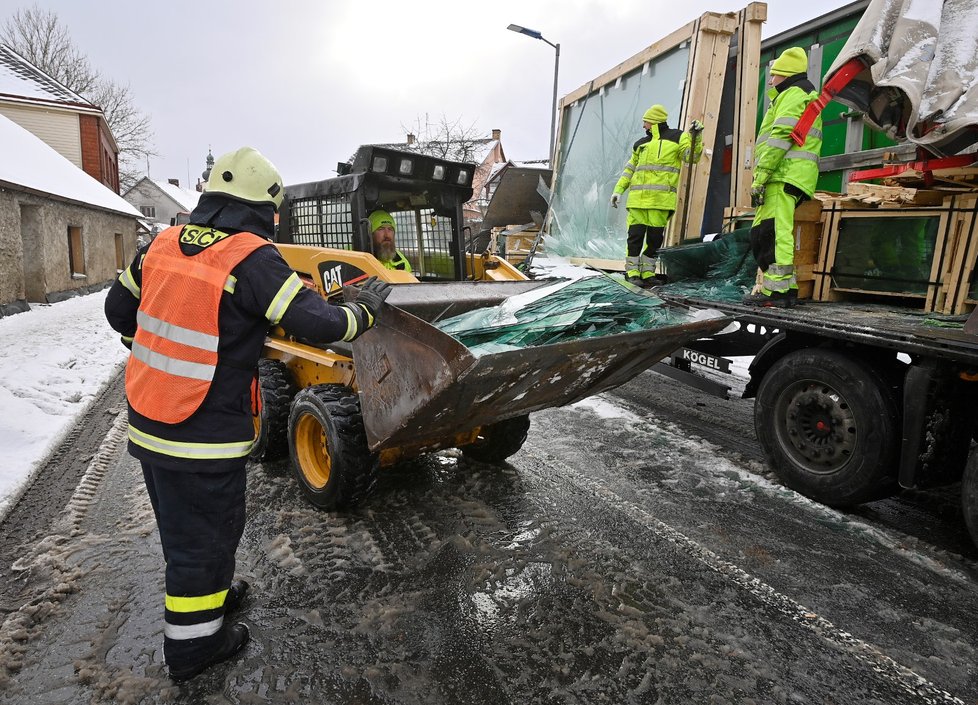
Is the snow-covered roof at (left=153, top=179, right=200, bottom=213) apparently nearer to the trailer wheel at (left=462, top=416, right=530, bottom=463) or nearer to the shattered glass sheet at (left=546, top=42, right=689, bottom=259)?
the shattered glass sheet at (left=546, top=42, right=689, bottom=259)

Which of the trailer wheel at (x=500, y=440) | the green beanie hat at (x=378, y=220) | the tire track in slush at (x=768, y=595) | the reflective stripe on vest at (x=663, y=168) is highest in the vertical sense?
the reflective stripe on vest at (x=663, y=168)

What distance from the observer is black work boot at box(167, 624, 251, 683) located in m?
2.19

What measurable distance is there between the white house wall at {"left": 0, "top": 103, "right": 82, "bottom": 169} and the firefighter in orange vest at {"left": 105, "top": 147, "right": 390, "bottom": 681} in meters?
27.6

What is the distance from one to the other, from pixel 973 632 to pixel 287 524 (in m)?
3.32

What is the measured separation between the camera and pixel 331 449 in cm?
322

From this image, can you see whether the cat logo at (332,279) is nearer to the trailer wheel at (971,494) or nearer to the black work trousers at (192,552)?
the black work trousers at (192,552)

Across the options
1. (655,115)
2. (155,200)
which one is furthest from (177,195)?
(655,115)

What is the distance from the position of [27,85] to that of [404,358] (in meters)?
30.1

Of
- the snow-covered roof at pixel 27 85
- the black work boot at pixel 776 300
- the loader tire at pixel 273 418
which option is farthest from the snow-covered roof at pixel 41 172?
the black work boot at pixel 776 300

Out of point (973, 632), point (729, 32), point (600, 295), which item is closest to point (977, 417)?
point (973, 632)

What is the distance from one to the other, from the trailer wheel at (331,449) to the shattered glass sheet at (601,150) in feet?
19.4

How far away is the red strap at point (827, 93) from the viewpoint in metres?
3.79

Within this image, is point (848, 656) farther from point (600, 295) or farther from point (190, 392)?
point (190, 392)

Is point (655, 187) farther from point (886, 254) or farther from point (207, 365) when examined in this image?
point (207, 365)
